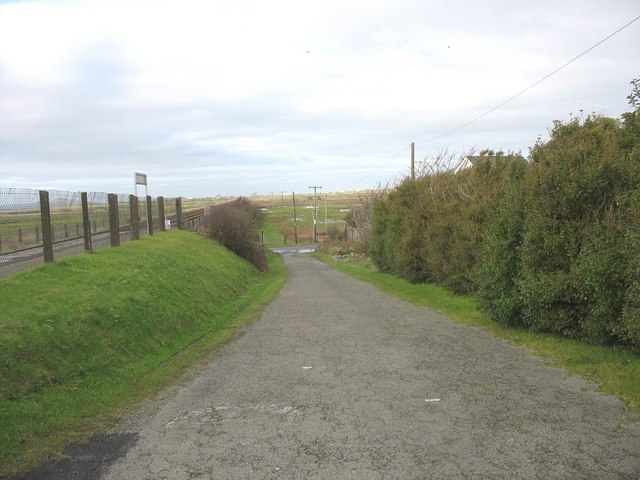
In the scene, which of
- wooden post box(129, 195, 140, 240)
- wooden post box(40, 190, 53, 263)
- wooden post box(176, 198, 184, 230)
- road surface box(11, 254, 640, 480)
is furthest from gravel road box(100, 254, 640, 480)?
wooden post box(176, 198, 184, 230)

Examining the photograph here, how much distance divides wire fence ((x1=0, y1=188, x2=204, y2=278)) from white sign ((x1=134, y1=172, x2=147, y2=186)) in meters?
7.47

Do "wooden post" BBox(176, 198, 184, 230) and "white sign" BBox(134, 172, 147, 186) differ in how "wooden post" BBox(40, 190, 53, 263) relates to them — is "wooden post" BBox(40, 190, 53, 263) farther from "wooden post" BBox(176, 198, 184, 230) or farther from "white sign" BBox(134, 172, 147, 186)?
"wooden post" BBox(176, 198, 184, 230)

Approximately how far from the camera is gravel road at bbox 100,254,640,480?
4379 mm

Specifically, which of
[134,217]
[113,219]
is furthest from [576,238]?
[134,217]

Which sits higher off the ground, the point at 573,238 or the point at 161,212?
the point at 161,212

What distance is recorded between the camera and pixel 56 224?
1292cm

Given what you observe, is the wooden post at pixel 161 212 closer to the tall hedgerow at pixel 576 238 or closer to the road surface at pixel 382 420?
the road surface at pixel 382 420

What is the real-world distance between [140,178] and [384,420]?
86.8ft

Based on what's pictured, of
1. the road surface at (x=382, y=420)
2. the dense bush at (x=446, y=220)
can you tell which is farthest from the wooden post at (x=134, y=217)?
the road surface at (x=382, y=420)

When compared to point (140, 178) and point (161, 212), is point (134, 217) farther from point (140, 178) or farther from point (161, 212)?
point (140, 178)

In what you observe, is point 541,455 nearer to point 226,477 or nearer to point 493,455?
point 493,455

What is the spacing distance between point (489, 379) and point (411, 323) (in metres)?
4.57

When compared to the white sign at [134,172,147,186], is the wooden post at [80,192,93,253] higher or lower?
lower

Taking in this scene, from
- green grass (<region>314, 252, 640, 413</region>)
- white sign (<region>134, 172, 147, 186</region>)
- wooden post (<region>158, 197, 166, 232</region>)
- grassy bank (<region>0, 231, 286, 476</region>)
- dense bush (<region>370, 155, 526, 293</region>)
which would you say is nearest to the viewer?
grassy bank (<region>0, 231, 286, 476</region>)
